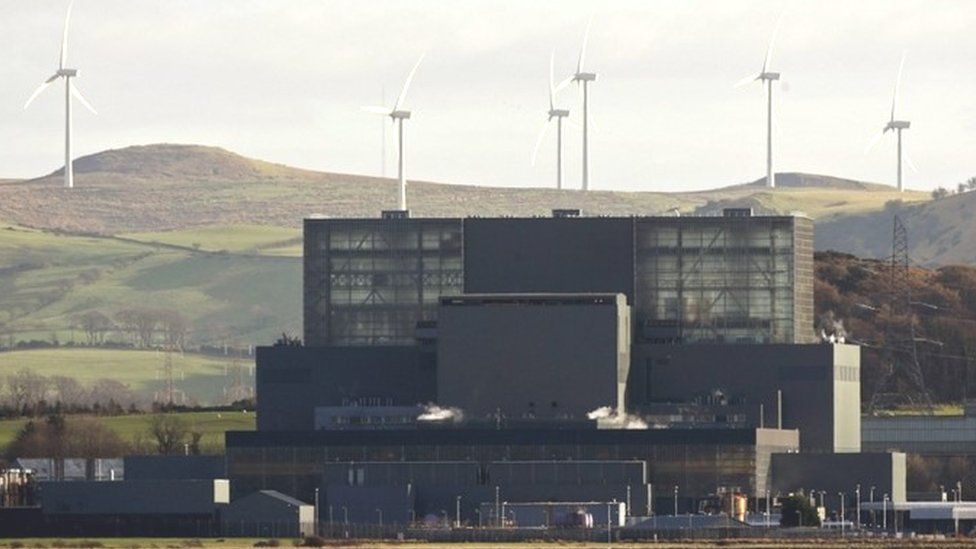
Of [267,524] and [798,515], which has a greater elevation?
[798,515]

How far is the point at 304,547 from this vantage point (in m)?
173

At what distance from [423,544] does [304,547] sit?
22.7 ft

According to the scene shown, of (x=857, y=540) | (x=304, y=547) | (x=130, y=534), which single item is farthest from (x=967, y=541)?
(x=130, y=534)

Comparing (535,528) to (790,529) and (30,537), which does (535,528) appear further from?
(30,537)

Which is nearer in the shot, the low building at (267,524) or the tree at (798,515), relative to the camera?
the low building at (267,524)

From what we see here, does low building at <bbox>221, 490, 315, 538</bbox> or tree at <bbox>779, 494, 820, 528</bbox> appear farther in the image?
tree at <bbox>779, 494, 820, 528</bbox>

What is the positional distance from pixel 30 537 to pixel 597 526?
33.2m

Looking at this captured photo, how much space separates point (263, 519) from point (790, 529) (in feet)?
104

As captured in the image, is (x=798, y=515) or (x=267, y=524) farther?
(x=798, y=515)

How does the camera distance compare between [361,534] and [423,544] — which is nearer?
[423,544]

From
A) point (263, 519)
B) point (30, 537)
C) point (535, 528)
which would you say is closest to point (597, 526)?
point (535, 528)

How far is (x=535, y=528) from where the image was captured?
194625 millimetres

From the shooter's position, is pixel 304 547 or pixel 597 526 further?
pixel 597 526

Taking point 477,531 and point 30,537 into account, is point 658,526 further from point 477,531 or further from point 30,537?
point 30,537
